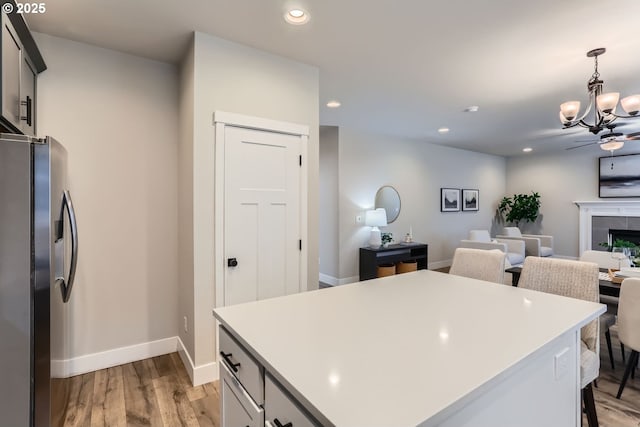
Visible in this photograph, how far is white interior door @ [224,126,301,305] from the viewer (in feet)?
8.35

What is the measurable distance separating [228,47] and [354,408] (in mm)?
2698

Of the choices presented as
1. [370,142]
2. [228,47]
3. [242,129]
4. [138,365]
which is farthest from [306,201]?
[370,142]

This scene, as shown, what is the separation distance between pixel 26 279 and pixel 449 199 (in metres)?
7.05

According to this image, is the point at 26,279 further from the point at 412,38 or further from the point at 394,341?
the point at 412,38

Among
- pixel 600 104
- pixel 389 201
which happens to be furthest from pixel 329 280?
pixel 600 104

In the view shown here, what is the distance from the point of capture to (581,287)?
184 cm

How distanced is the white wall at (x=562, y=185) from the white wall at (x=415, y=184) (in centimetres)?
65

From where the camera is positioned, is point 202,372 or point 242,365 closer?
point 242,365

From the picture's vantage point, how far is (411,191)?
632 cm

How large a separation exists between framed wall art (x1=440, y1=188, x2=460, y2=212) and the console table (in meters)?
1.59

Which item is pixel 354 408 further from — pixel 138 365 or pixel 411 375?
pixel 138 365

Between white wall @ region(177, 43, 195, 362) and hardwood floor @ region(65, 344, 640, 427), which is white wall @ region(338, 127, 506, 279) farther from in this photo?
hardwood floor @ region(65, 344, 640, 427)

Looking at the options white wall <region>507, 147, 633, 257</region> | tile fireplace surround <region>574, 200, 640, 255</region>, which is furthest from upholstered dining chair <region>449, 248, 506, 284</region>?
white wall <region>507, 147, 633, 257</region>

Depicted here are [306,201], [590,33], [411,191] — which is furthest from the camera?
[411,191]
